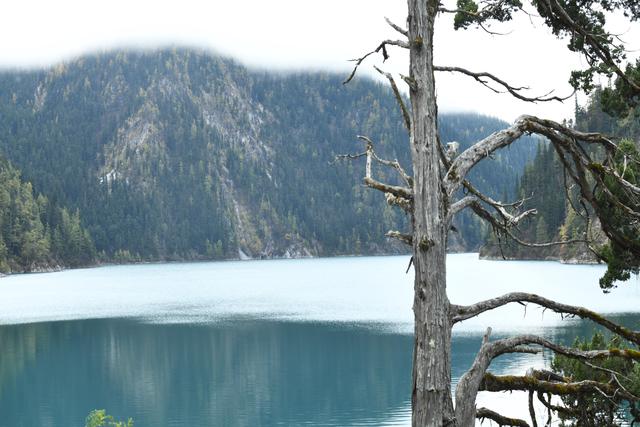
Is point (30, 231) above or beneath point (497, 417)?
above

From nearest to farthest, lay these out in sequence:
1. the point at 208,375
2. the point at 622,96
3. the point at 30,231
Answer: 1. the point at 622,96
2. the point at 208,375
3. the point at 30,231

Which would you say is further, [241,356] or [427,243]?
[241,356]

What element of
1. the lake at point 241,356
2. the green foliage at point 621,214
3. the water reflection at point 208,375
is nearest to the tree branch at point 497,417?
the green foliage at point 621,214

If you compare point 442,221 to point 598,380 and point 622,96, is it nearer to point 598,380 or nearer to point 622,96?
point 622,96

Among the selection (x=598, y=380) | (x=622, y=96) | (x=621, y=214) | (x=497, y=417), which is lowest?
(x=598, y=380)

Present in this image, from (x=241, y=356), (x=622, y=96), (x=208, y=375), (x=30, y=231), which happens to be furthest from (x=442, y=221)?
(x=30, y=231)

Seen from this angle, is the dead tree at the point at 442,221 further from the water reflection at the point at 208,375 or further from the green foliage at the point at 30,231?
the green foliage at the point at 30,231

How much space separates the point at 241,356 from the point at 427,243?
44.8m

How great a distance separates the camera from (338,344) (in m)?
53.9

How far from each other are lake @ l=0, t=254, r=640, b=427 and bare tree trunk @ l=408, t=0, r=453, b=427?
83.8 feet

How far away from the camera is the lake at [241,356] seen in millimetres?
37531

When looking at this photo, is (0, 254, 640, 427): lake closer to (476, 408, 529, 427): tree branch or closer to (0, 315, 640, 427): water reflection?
(0, 315, 640, 427): water reflection

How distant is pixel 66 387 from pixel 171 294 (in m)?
63.8

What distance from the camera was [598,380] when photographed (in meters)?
12.7
